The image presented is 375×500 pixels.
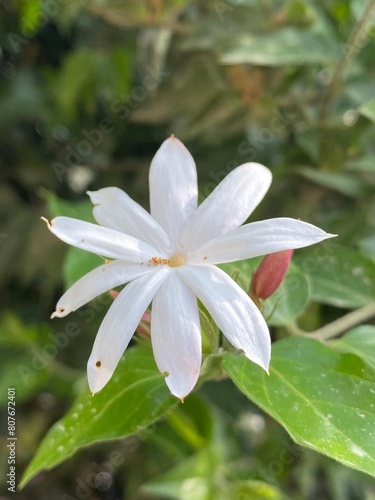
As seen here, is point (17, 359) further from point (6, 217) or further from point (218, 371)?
point (218, 371)

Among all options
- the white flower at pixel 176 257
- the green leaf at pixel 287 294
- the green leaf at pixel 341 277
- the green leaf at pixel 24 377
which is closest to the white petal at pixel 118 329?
the white flower at pixel 176 257

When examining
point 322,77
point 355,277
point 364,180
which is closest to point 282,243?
point 355,277

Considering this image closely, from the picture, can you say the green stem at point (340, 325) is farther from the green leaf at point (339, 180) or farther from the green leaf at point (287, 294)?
the green leaf at point (339, 180)

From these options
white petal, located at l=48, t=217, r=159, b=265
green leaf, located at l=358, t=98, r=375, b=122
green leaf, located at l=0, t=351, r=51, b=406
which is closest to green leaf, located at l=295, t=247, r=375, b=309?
green leaf, located at l=358, t=98, r=375, b=122

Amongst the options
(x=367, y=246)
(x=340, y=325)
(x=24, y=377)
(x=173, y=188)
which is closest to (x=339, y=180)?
(x=367, y=246)

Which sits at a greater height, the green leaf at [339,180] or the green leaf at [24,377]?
the green leaf at [339,180]

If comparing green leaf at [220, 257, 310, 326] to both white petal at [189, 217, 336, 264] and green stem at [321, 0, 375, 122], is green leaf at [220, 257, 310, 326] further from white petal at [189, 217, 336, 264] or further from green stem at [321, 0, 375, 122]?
green stem at [321, 0, 375, 122]
